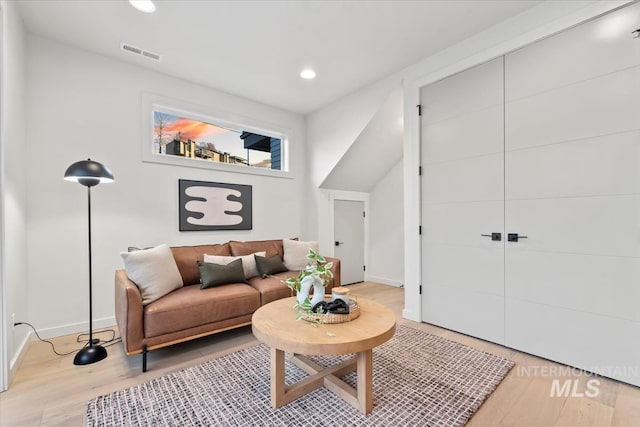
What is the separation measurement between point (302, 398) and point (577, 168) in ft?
8.60

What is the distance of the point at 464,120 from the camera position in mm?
A: 2828

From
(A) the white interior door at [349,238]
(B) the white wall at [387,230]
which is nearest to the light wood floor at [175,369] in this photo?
(B) the white wall at [387,230]

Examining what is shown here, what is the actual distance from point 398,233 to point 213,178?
9.96ft

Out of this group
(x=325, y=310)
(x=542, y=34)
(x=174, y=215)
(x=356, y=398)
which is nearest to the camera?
(x=356, y=398)

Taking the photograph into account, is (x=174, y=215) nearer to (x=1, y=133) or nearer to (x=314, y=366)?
(x=1, y=133)

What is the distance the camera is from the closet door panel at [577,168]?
196 cm

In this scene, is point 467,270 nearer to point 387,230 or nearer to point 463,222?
point 463,222

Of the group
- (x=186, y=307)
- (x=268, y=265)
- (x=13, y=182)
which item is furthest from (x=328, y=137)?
(x=13, y=182)

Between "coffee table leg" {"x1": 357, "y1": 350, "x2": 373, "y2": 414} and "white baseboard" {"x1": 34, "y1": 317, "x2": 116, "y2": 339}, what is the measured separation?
9.37ft

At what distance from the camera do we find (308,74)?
346 centimetres

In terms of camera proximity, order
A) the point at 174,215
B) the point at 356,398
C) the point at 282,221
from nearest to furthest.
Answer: the point at 356,398 → the point at 174,215 → the point at 282,221

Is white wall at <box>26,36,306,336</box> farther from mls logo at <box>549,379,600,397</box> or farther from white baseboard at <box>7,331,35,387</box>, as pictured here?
mls logo at <box>549,379,600,397</box>

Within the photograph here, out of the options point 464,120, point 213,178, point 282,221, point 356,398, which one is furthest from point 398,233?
point 356,398

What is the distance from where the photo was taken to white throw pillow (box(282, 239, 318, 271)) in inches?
144
